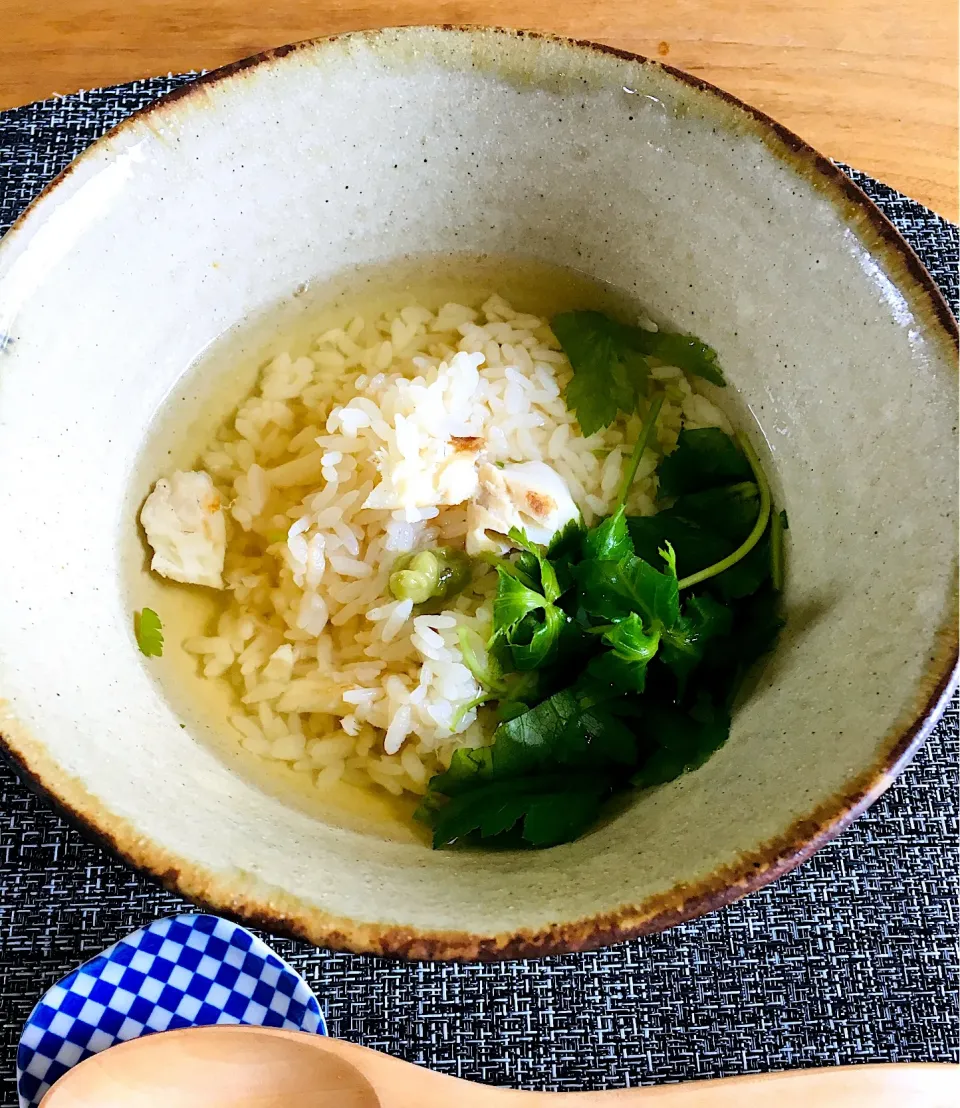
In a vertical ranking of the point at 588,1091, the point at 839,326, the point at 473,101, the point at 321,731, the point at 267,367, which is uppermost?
the point at 473,101

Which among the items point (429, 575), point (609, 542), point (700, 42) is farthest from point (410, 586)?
point (700, 42)

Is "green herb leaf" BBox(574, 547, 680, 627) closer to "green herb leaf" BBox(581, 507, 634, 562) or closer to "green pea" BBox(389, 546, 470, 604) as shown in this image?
"green herb leaf" BBox(581, 507, 634, 562)

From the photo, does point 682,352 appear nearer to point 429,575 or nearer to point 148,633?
point 429,575

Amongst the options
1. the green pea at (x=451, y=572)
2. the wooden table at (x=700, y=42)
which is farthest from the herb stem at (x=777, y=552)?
the wooden table at (x=700, y=42)

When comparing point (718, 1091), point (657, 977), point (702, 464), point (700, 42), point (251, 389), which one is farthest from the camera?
point (700, 42)

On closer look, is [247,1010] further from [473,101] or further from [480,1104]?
[473,101]

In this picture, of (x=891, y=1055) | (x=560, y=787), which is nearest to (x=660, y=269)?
(x=560, y=787)

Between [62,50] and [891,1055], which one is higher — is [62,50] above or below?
above
